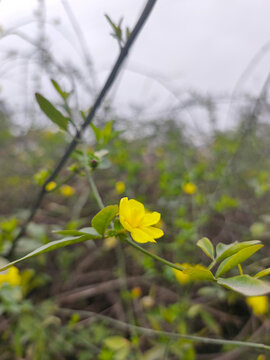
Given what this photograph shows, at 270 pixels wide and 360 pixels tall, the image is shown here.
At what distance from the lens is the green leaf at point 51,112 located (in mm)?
467

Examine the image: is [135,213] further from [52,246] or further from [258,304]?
[258,304]

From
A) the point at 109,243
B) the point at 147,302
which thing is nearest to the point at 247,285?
the point at 147,302

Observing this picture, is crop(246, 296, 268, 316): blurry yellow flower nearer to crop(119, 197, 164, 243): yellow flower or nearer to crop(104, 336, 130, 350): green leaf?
crop(104, 336, 130, 350): green leaf

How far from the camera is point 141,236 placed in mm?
380

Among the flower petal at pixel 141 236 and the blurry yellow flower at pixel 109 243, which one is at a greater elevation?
the flower petal at pixel 141 236

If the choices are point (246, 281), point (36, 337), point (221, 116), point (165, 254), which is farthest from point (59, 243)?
point (221, 116)

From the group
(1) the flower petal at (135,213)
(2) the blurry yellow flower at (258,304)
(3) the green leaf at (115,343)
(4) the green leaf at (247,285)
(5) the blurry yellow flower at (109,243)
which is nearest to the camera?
(4) the green leaf at (247,285)

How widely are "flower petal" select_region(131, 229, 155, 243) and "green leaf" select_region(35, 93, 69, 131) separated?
0.25 m

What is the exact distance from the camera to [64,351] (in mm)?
878

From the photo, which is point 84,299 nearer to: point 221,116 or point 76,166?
point 76,166

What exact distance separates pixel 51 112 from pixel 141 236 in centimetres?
27

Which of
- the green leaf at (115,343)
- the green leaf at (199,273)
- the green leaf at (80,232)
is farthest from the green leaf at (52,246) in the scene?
the green leaf at (115,343)

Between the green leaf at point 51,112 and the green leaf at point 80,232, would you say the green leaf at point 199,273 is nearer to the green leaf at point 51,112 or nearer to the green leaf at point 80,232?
the green leaf at point 80,232

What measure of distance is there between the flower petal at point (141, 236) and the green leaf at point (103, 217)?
0.15 ft
